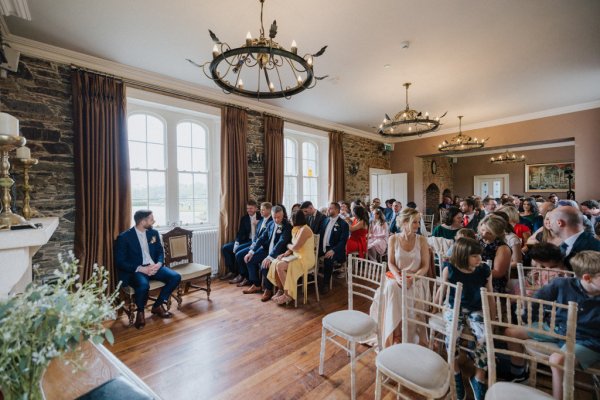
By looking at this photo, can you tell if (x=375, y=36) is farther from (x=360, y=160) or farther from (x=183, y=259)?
(x=360, y=160)

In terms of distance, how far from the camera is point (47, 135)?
10.2 feet

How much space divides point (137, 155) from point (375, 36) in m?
3.73

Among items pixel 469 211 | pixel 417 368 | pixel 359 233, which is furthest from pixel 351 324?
pixel 469 211

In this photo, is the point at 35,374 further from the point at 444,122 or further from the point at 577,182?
the point at 577,182

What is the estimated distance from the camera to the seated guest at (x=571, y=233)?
6.77 ft

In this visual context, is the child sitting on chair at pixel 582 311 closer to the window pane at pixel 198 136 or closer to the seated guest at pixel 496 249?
the seated guest at pixel 496 249

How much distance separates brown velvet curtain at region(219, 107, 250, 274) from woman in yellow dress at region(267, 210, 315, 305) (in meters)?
1.39

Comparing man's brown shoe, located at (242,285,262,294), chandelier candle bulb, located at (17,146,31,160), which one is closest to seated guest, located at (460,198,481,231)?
man's brown shoe, located at (242,285,262,294)

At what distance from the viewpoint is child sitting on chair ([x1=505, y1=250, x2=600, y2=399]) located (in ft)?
4.74

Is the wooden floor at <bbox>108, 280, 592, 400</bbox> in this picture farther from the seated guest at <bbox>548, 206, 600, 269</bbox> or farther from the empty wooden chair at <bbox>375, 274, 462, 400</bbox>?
the seated guest at <bbox>548, 206, 600, 269</bbox>

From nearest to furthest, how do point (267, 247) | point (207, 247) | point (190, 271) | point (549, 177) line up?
point (190, 271), point (267, 247), point (207, 247), point (549, 177)

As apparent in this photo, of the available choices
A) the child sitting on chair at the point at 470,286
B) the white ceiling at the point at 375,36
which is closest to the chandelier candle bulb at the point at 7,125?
the white ceiling at the point at 375,36

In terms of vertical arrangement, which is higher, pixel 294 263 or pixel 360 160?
pixel 360 160

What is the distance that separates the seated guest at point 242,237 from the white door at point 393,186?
15.6ft
